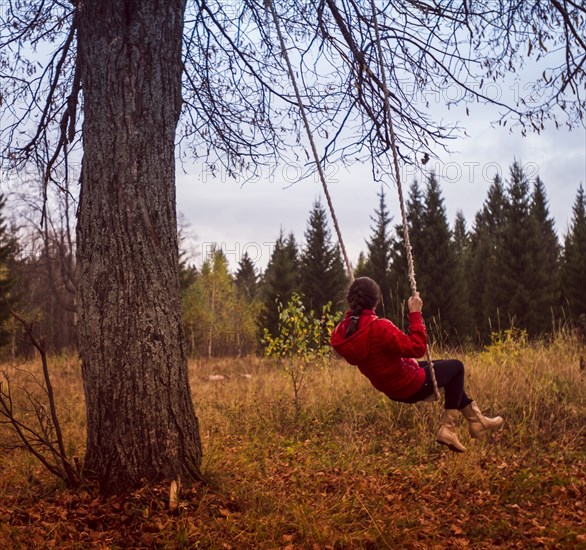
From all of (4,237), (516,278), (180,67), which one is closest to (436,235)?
(516,278)

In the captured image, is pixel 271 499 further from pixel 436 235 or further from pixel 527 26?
pixel 436 235

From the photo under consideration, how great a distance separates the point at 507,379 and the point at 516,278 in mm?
27017

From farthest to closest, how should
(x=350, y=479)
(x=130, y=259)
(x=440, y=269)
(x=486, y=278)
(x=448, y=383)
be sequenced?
(x=486, y=278)
(x=440, y=269)
(x=350, y=479)
(x=448, y=383)
(x=130, y=259)

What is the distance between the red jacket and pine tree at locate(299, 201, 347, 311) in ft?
89.0

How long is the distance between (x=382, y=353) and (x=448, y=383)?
650 mm

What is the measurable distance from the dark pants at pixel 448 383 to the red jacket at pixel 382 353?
56mm

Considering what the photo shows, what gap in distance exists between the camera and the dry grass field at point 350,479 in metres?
4.15

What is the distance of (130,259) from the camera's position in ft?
14.3

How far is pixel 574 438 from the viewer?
681cm

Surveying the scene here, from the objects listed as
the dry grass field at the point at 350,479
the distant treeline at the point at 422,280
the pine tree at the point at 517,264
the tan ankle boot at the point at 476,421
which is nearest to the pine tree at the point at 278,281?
the distant treeline at the point at 422,280

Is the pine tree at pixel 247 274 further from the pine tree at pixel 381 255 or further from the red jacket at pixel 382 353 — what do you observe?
the red jacket at pixel 382 353

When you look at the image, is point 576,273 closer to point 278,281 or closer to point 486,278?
point 486,278

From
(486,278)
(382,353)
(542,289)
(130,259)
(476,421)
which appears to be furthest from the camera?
(486,278)

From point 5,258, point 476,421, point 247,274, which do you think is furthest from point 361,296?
point 247,274
